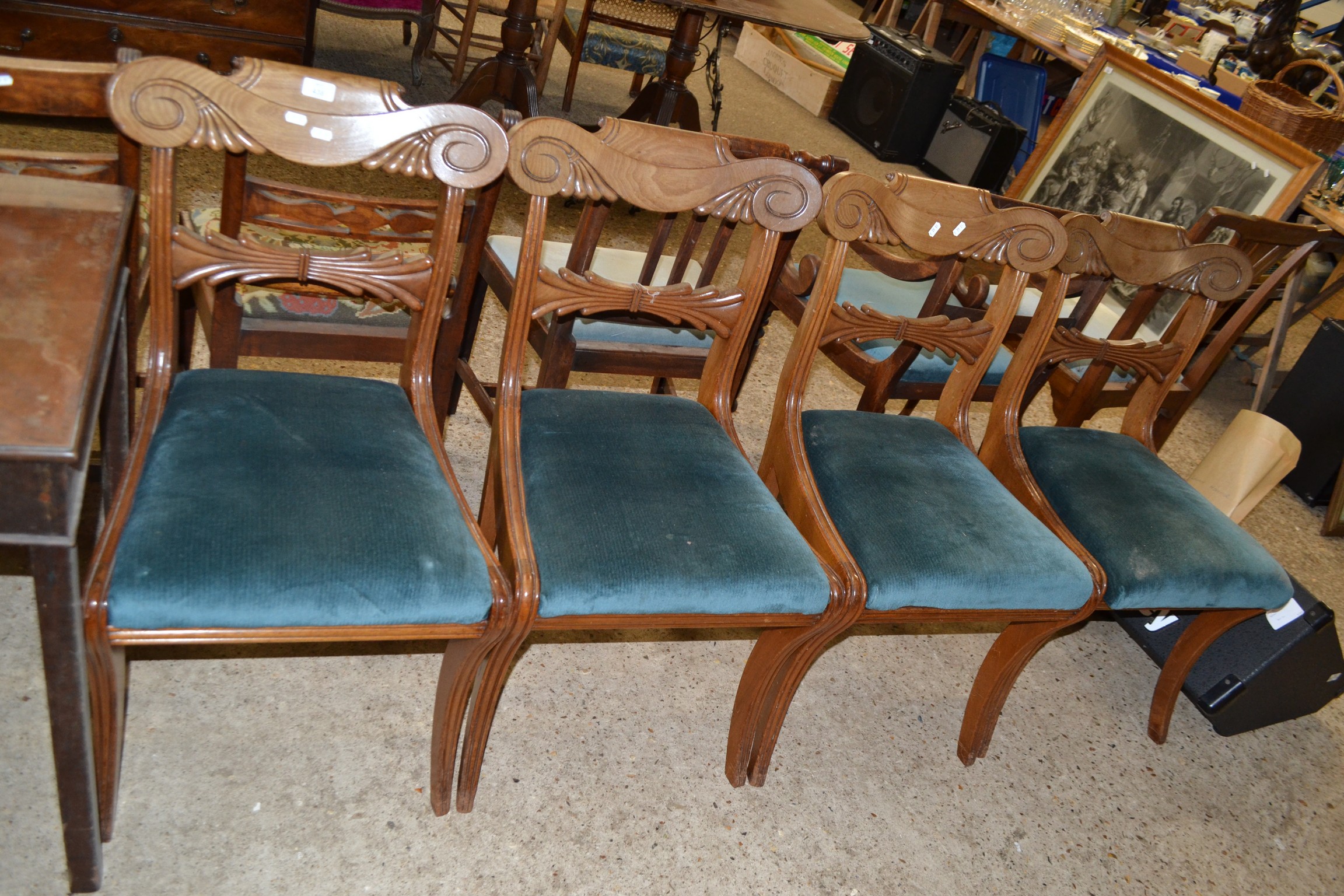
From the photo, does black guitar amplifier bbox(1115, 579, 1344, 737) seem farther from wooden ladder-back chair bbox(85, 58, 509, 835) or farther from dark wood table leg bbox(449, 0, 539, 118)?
dark wood table leg bbox(449, 0, 539, 118)

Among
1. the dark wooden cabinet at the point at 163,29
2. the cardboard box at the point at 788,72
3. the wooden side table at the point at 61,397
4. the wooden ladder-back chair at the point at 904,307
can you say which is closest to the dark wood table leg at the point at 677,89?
the dark wooden cabinet at the point at 163,29

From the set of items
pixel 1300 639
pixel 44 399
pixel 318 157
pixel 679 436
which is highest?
pixel 318 157

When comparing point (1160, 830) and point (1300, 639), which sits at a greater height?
point (1300, 639)

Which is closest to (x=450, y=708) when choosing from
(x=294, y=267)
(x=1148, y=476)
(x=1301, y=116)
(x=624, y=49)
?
(x=294, y=267)

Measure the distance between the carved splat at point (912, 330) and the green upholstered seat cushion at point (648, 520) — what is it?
0.95 feet

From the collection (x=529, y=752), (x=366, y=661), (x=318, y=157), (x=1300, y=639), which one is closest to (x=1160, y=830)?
(x=1300, y=639)

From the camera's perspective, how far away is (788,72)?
5.90m

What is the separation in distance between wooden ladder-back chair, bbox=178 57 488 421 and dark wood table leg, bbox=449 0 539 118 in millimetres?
1575

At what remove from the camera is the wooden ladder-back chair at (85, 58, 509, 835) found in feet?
3.79

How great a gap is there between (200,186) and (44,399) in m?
2.33

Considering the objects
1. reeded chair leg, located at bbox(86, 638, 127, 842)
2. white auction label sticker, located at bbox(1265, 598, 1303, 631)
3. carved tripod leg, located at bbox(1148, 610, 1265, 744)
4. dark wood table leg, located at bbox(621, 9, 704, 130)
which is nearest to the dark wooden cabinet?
dark wood table leg, located at bbox(621, 9, 704, 130)

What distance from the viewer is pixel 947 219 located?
165 cm

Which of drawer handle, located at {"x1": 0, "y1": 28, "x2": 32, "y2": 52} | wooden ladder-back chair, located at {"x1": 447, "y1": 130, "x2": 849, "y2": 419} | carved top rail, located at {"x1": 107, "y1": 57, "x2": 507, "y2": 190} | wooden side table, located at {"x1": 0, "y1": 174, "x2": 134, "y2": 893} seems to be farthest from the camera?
drawer handle, located at {"x1": 0, "y1": 28, "x2": 32, "y2": 52}

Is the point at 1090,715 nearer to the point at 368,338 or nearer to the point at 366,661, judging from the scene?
the point at 366,661
